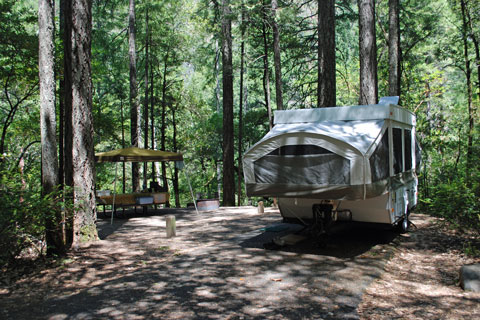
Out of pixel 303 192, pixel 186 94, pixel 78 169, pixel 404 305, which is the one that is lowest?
pixel 404 305

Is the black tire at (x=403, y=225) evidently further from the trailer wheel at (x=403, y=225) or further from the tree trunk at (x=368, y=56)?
the tree trunk at (x=368, y=56)

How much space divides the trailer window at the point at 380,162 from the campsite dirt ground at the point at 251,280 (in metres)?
1.42

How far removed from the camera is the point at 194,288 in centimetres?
526

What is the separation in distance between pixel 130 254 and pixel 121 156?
5.89 metres

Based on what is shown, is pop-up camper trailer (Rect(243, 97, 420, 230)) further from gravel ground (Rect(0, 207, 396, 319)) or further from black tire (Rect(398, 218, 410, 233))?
gravel ground (Rect(0, 207, 396, 319))

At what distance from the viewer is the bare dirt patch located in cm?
440

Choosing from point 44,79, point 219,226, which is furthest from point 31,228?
point 219,226

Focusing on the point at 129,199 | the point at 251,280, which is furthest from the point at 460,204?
the point at 129,199

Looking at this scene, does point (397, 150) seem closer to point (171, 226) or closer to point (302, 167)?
point (302, 167)

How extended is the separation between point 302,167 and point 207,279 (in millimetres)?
2389

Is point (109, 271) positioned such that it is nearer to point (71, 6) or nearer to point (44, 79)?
point (44, 79)

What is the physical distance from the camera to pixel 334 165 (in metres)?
6.28

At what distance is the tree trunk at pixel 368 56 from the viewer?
11.3 meters

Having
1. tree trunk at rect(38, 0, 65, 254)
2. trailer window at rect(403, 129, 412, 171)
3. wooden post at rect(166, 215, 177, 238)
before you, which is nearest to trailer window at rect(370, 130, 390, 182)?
trailer window at rect(403, 129, 412, 171)
